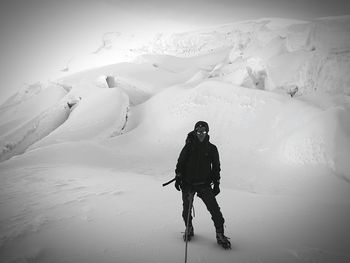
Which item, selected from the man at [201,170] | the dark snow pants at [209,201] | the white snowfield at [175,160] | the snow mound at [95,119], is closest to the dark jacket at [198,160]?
the man at [201,170]

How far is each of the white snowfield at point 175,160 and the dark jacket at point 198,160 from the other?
3.74ft

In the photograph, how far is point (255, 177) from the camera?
33.7ft

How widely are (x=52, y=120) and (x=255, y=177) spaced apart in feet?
61.2

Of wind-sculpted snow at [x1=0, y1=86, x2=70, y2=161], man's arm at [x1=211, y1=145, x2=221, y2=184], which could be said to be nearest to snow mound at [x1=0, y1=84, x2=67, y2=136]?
wind-sculpted snow at [x1=0, y1=86, x2=70, y2=161]

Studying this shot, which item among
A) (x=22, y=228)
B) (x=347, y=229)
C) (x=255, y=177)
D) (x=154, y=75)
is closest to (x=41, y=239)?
(x=22, y=228)

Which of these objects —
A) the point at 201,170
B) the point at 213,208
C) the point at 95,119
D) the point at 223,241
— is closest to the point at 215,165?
the point at 201,170

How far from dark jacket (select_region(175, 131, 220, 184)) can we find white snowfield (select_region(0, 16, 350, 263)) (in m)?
1.14

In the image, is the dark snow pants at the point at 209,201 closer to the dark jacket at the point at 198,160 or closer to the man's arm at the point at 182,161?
the dark jacket at the point at 198,160

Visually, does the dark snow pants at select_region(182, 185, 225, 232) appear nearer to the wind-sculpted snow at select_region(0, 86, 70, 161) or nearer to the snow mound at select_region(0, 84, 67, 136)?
the wind-sculpted snow at select_region(0, 86, 70, 161)

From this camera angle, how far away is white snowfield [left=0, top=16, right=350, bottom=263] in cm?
382

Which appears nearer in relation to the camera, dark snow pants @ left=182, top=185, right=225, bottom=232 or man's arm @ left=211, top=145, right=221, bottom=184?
dark snow pants @ left=182, top=185, right=225, bottom=232

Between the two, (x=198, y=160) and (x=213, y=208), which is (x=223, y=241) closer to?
(x=213, y=208)

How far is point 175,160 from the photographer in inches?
520

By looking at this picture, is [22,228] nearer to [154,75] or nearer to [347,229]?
[347,229]
